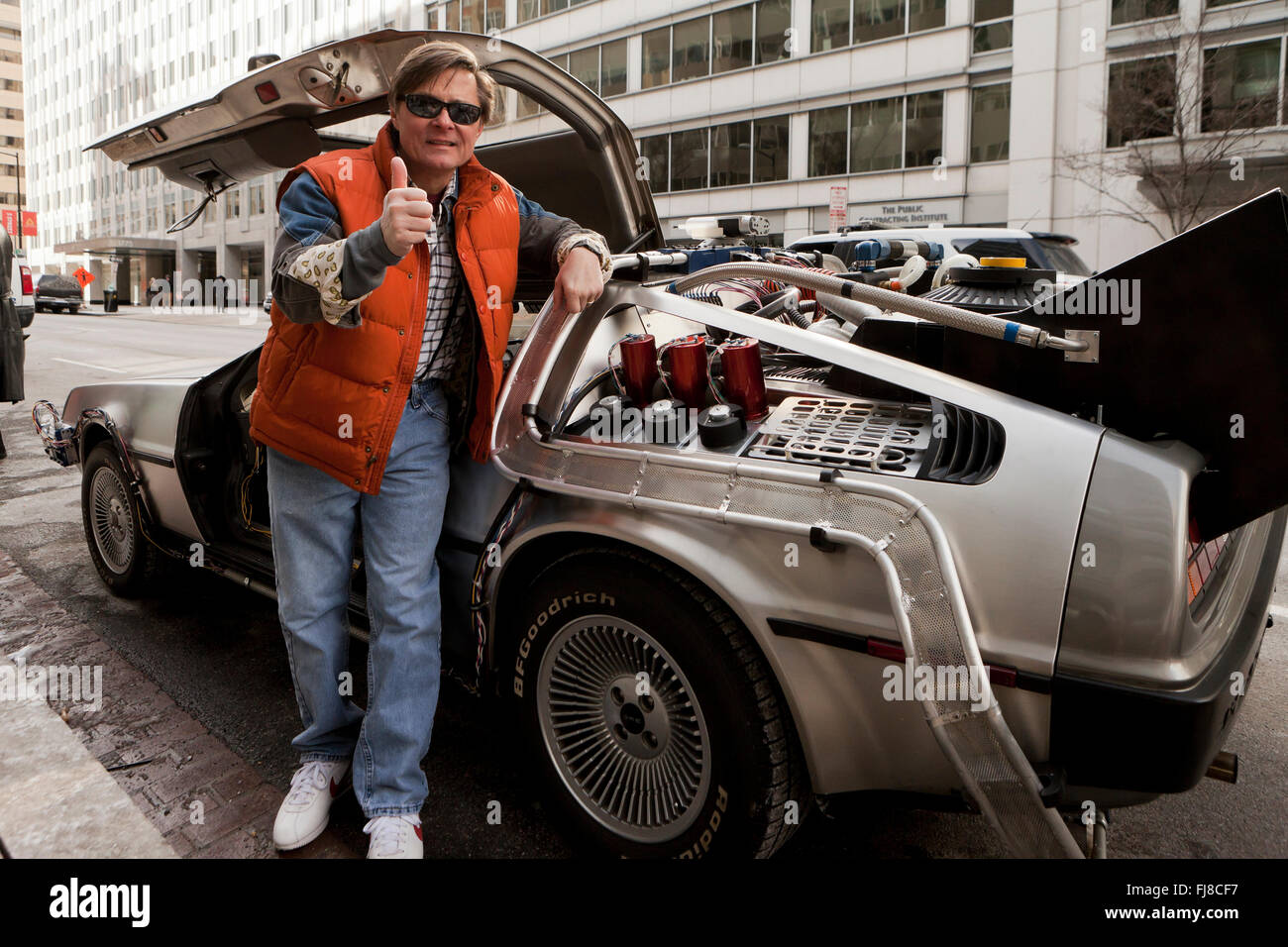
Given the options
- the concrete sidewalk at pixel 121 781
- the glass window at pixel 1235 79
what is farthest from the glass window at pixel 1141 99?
the concrete sidewalk at pixel 121 781

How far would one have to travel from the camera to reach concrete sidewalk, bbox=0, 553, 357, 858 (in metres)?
2.59

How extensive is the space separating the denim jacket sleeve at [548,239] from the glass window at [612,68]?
1251 inches

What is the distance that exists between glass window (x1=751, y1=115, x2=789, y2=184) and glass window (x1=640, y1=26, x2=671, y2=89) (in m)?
4.18

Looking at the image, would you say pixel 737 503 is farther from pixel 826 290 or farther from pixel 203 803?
pixel 203 803

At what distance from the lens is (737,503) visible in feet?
6.77

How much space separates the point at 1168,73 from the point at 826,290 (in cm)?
2308

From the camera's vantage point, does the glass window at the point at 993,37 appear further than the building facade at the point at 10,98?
No

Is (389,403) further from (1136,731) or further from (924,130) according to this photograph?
(924,130)

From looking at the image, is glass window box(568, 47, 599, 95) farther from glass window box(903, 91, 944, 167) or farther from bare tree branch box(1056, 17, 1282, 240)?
bare tree branch box(1056, 17, 1282, 240)

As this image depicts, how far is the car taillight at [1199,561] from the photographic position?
6.62ft

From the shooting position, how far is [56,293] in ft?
123

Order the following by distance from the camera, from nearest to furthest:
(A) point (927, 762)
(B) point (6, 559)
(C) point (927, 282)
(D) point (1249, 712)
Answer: (A) point (927, 762) < (D) point (1249, 712) < (C) point (927, 282) < (B) point (6, 559)

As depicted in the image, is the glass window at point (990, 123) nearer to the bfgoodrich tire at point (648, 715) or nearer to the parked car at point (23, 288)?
the parked car at point (23, 288)
